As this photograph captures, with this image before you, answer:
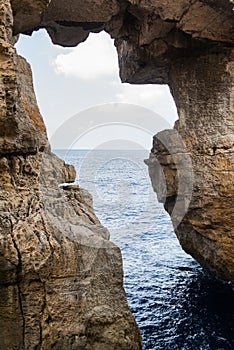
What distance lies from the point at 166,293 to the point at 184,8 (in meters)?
8.07

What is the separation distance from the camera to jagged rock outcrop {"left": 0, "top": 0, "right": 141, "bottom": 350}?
17.9 feet

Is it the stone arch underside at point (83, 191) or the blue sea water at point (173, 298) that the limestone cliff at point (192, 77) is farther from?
the blue sea water at point (173, 298)

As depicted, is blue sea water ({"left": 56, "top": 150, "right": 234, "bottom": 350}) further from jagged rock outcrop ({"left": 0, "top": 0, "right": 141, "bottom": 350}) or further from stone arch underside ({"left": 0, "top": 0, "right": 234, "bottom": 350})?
jagged rock outcrop ({"left": 0, "top": 0, "right": 141, "bottom": 350})

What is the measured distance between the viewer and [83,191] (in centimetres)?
832

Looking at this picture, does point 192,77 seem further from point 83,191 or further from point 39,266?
point 39,266

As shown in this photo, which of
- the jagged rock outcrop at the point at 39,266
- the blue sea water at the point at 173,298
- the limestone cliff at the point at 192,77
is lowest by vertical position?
the blue sea water at the point at 173,298

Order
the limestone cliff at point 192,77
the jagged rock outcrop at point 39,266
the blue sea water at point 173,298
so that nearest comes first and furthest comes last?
the jagged rock outcrop at point 39,266, the blue sea water at point 173,298, the limestone cliff at point 192,77

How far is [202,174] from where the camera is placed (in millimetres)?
10711

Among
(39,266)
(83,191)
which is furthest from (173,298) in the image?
(39,266)

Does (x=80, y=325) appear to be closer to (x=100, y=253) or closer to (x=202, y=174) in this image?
(x=100, y=253)

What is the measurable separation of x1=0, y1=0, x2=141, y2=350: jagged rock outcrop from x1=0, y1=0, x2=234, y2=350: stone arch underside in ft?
0.05

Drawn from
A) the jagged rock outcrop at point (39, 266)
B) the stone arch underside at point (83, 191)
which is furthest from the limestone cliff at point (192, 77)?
the jagged rock outcrop at point (39, 266)

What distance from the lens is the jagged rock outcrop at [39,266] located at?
5.45 m

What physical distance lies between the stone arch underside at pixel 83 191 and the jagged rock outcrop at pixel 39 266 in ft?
0.05
